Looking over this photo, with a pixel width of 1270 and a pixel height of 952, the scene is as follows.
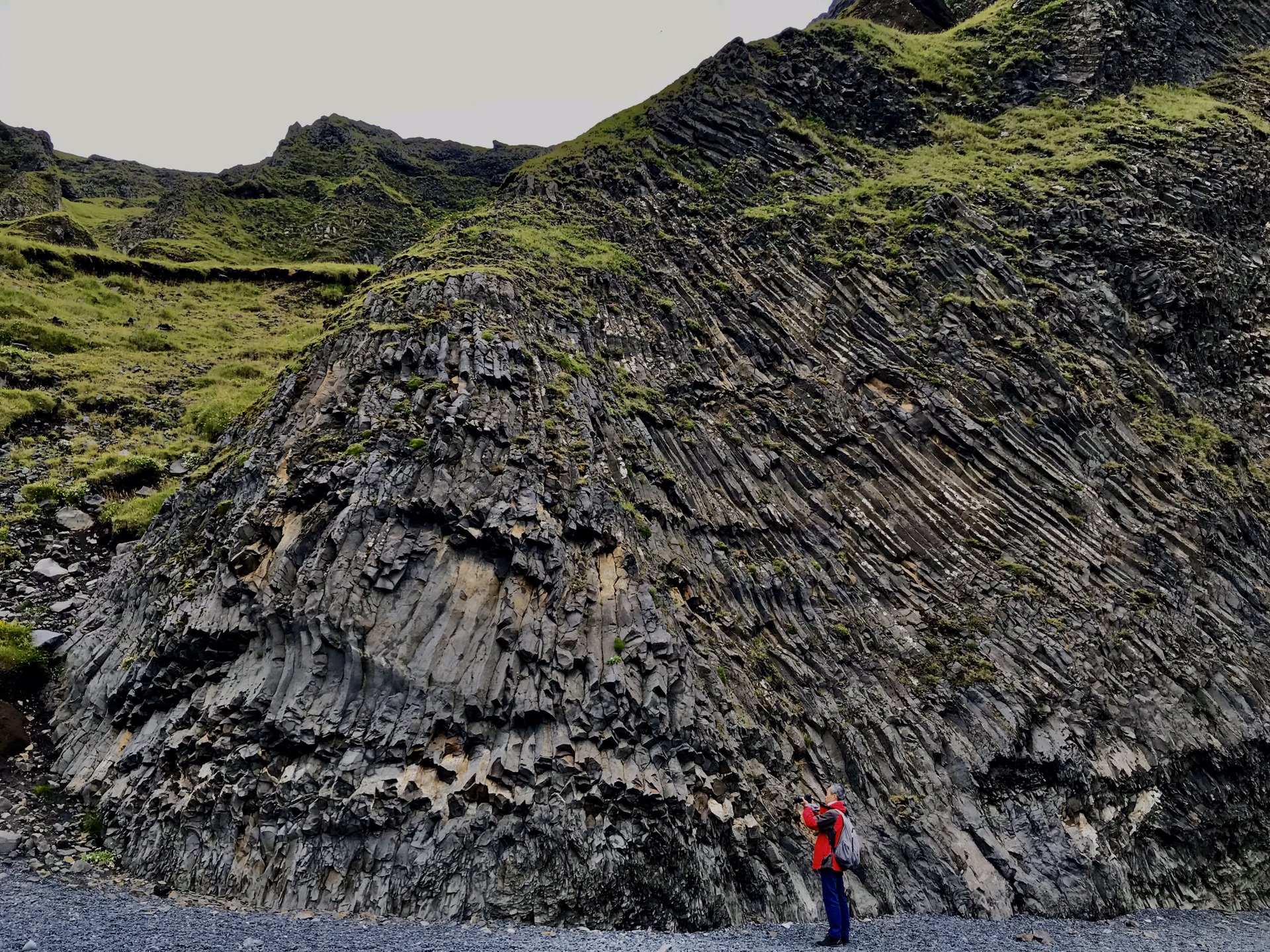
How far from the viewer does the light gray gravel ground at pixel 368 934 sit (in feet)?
24.8

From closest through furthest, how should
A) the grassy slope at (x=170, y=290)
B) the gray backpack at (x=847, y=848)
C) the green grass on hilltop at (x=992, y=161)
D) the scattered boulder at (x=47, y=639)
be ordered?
the gray backpack at (x=847, y=848), the scattered boulder at (x=47, y=639), the grassy slope at (x=170, y=290), the green grass on hilltop at (x=992, y=161)

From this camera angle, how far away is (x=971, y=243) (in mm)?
20516

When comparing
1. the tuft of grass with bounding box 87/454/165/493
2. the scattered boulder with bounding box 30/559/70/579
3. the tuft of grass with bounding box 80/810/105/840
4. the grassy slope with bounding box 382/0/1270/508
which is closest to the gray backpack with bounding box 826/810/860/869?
the grassy slope with bounding box 382/0/1270/508

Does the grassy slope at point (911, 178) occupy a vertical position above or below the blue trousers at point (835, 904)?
above

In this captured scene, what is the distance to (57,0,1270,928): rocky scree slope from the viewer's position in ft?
32.4

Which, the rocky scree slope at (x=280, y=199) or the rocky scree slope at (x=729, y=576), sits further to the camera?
the rocky scree slope at (x=280, y=199)

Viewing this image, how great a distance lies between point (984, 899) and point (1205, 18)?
38969mm

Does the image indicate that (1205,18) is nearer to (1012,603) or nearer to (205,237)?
(1012,603)

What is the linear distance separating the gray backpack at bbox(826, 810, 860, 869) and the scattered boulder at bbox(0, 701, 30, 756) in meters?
13.2

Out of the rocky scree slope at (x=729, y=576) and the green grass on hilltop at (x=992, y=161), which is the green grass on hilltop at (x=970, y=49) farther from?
the rocky scree slope at (x=729, y=576)

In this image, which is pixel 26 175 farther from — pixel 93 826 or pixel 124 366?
pixel 93 826

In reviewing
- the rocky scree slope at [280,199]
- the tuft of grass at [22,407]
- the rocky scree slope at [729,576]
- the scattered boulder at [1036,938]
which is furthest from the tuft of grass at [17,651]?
the rocky scree slope at [280,199]

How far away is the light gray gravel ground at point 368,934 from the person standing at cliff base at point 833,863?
35cm

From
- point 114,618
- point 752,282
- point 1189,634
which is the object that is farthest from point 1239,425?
point 114,618
